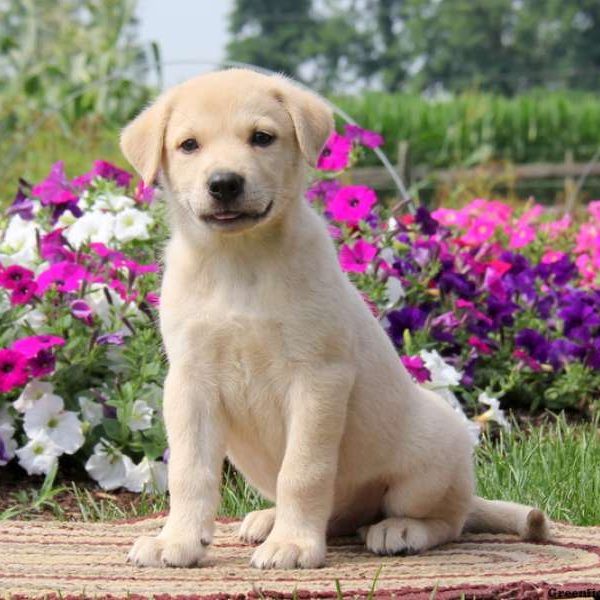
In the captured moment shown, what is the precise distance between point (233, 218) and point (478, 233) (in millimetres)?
4038

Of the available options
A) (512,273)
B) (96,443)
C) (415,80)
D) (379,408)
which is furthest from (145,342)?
(415,80)

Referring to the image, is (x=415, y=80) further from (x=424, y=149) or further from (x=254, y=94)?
(x=254, y=94)

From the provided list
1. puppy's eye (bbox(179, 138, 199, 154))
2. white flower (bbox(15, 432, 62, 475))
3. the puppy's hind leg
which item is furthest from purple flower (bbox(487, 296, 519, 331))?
puppy's eye (bbox(179, 138, 199, 154))

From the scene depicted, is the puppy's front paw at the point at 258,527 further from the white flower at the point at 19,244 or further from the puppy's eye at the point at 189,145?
the white flower at the point at 19,244

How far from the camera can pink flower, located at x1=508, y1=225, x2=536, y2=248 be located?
7.45m

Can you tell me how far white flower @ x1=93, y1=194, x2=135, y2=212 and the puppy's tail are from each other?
2.34 meters

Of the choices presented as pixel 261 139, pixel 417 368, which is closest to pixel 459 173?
pixel 417 368

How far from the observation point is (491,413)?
203 inches

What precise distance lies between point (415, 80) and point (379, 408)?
4790cm

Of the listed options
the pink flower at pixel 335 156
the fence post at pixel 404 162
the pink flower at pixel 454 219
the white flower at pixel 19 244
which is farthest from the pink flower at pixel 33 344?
the fence post at pixel 404 162

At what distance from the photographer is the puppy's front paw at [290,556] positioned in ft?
9.54

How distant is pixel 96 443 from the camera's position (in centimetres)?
478

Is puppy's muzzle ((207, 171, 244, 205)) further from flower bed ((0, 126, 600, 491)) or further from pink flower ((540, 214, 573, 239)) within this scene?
pink flower ((540, 214, 573, 239))

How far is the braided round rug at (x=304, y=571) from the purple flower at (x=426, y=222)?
221 cm
